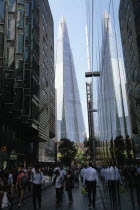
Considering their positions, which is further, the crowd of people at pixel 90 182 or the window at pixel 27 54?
the window at pixel 27 54

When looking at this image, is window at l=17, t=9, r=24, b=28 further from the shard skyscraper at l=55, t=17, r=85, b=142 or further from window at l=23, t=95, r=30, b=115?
the shard skyscraper at l=55, t=17, r=85, b=142

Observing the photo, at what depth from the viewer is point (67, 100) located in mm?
168250

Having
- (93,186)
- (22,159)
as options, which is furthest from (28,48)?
(93,186)

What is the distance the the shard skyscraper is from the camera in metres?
162

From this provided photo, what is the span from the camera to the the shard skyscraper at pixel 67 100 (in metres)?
162

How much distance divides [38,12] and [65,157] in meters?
42.7

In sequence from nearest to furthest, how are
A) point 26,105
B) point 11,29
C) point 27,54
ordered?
point 11,29 < point 26,105 < point 27,54

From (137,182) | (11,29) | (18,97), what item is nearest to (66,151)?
(18,97)

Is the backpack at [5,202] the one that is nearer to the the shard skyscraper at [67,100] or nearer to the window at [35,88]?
the window at [35,88]

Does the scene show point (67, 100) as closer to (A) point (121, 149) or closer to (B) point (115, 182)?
(B) point (115, 182)

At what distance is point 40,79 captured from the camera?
41.2 m

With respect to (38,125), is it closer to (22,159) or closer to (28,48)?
(22,159)

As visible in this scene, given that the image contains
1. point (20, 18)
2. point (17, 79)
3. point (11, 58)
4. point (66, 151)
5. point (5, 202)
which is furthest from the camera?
point (66, 151)

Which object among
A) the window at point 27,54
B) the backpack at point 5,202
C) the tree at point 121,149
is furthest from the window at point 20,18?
the tree at point 121,149
